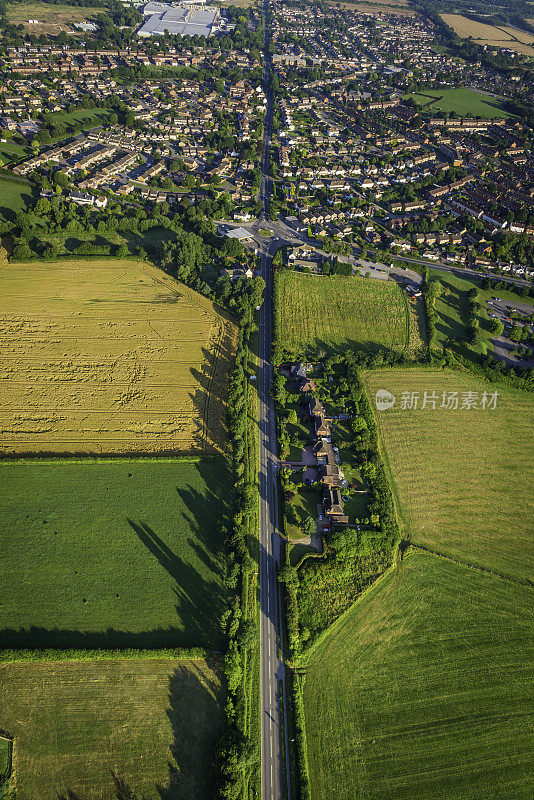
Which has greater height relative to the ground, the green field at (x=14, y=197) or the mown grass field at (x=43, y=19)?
the mown grass field at (x=43, y=19)

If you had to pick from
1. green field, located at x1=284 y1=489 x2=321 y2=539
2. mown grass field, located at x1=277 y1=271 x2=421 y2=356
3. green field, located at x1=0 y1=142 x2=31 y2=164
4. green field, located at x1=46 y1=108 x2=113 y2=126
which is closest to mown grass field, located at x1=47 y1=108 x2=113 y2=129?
green field, located at x1=46 y1=108 x2=113 y2=126

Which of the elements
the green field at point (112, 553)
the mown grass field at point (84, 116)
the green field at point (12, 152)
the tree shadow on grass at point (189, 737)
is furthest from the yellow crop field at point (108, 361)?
the mown grass field at point (84, 116)

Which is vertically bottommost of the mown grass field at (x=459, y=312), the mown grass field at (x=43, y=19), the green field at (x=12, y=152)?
the mown grass field at (x=459, y=312)

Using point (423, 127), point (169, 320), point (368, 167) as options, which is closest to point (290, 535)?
point (169, 320)

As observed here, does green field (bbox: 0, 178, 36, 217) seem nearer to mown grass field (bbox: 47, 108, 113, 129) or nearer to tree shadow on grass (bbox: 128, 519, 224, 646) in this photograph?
mown grass field (bbox: 47, 108, 113, 129)

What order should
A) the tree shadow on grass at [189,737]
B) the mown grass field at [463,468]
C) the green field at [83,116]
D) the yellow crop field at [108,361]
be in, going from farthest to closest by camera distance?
1. the green field at [83,116]
2. the yellow crop field at [108,361]
3. the mown grass field at [463,468]
4. the tree shadow on grass at [189,737]

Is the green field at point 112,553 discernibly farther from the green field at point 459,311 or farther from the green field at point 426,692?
the green field at point 459,311

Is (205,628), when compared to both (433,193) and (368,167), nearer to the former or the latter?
(433,193)

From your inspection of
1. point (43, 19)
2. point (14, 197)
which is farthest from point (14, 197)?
point (43, 19)
